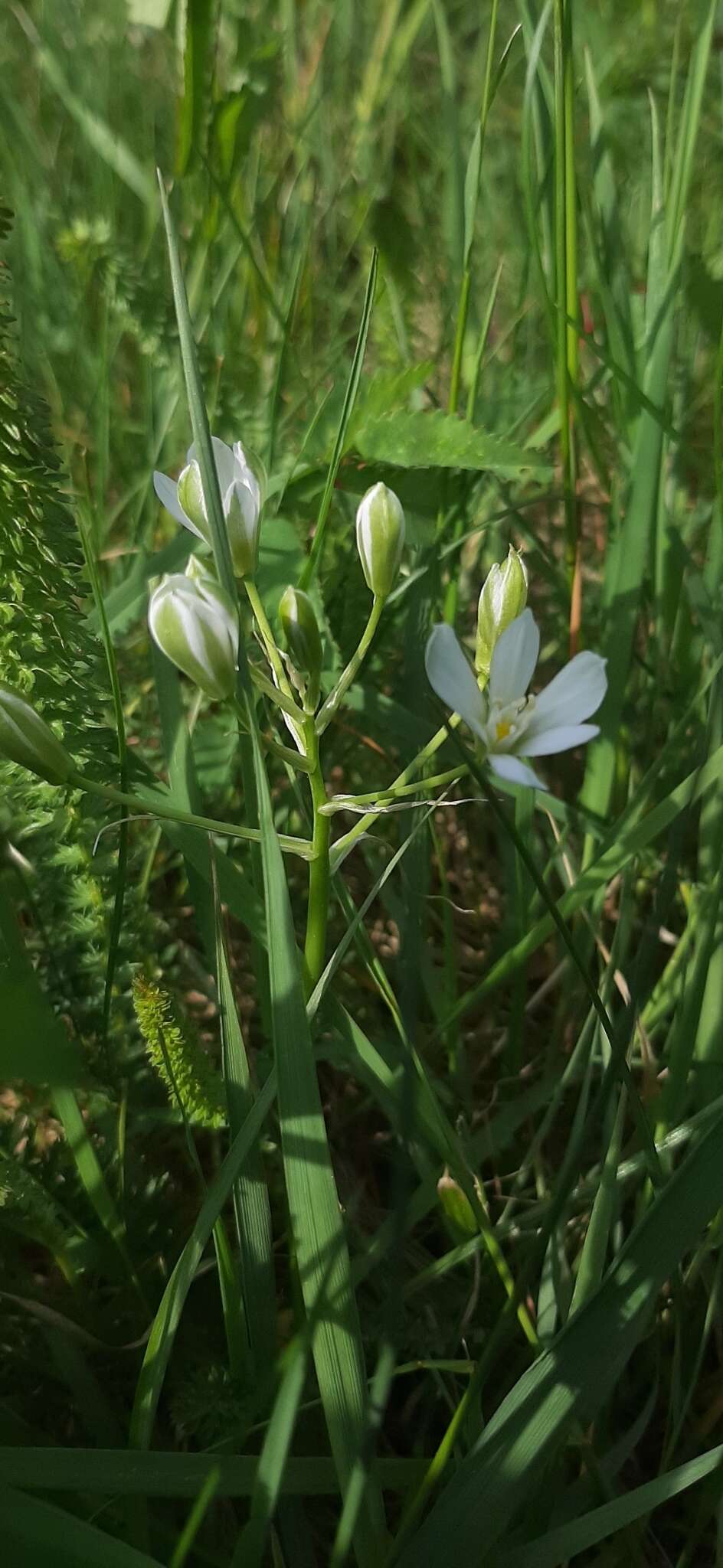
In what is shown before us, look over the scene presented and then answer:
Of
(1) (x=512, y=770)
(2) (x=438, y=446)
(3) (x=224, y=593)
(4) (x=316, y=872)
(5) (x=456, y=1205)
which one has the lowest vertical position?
(5) (x=456, y=1205)

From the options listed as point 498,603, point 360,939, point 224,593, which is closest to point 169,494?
point 224,593

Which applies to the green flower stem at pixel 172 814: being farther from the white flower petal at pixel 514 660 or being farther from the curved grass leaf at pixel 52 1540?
the curved grass leaf at pixel 52 1540

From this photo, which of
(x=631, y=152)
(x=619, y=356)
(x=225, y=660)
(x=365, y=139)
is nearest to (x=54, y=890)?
(x=225, y=660)

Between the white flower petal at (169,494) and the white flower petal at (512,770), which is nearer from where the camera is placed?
the white flower petal at (512,770)

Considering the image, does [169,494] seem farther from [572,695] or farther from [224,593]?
[572,695]

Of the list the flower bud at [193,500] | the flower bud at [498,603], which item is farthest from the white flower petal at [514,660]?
the flower bud at [193,500]

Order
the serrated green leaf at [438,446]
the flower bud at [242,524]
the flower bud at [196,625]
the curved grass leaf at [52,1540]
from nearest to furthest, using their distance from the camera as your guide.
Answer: the curved grass leaf at [52,1540] → the flower bud at [196,625] → the flower bud at [242,524] → the serrated green leaf at [438,446]

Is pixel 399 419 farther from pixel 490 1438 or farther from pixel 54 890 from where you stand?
pixel 490 1438
